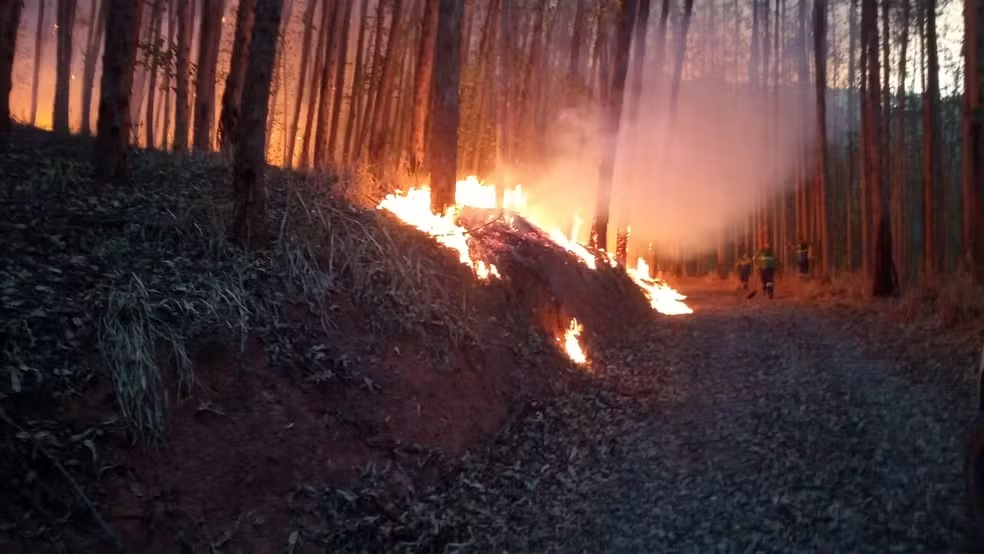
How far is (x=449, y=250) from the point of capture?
10.3 metres

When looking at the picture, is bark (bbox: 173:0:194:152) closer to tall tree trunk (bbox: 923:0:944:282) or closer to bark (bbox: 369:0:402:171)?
bark (bbox: 369:0:402:171)

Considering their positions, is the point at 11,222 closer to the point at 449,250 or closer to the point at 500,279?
the point at 449,250

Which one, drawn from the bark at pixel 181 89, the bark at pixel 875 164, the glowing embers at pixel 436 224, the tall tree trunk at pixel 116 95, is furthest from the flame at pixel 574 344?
the bark at pixel 875 164

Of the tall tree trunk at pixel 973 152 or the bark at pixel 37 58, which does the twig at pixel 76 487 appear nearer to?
the tall tree trunk at pixel 973 152

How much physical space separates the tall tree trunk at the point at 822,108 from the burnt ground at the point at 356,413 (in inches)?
547

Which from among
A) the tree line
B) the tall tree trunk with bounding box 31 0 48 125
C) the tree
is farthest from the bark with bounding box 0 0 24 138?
the tall tree trunk with bounding box 31 0 48 125

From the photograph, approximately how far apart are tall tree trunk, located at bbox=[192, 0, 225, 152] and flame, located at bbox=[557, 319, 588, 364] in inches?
311

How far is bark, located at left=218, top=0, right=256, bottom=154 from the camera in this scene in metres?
12.0

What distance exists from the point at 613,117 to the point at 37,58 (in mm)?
22609

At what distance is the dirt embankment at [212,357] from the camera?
4.82 m

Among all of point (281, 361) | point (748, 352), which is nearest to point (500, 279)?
point (748, 352)

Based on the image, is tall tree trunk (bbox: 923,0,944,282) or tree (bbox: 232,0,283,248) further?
tall tree trunk (bbox: 923,0,944,282)

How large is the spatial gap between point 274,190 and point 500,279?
329 cm

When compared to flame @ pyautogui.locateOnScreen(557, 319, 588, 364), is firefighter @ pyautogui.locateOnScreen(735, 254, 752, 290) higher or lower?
higher
